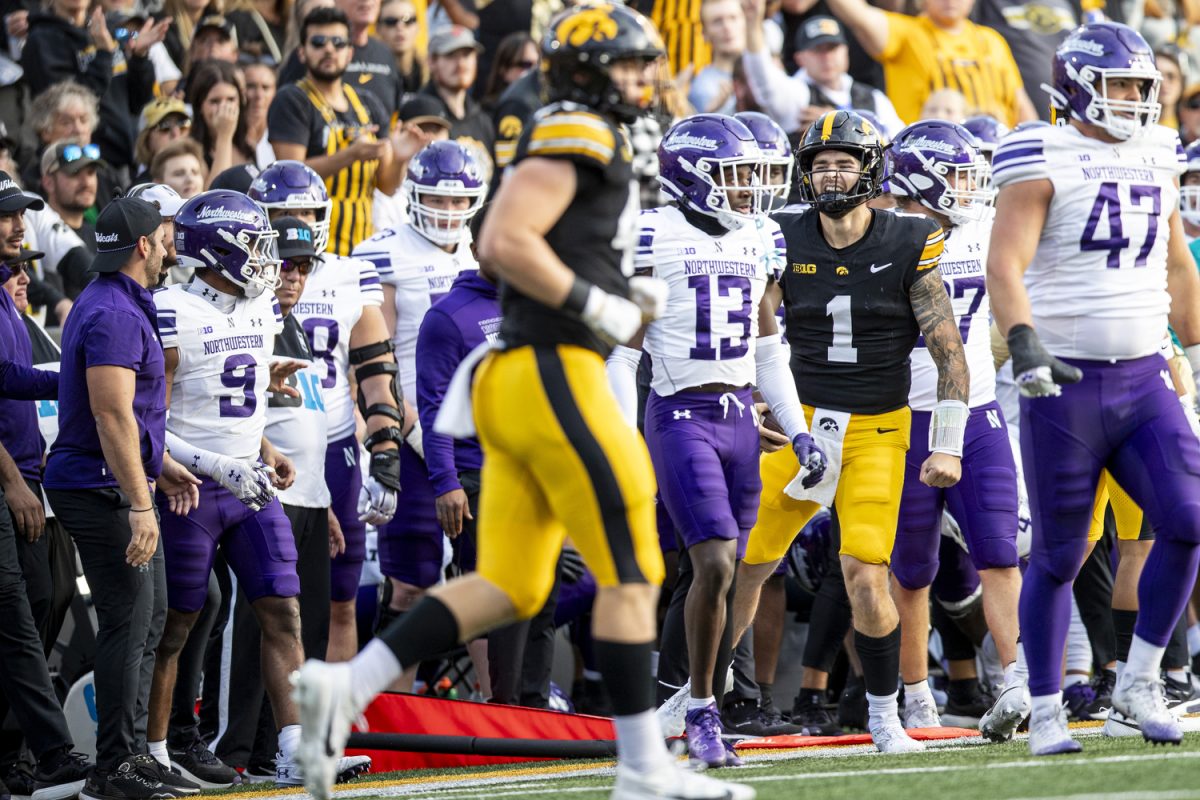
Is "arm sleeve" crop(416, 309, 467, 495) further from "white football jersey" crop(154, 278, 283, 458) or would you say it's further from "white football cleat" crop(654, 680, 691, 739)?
"white football cleat" crop(654, 680, 691, 739)

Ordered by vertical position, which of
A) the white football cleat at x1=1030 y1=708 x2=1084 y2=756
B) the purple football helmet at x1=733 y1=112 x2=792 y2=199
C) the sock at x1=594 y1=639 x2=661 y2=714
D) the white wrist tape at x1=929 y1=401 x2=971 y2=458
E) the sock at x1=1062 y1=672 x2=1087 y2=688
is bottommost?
the sock at x1=1062 y1=672 x2=1087 y2=688

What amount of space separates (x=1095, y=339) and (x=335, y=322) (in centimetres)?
311

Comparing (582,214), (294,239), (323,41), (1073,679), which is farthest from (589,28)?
(323,41)

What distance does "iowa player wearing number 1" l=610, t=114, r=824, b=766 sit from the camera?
20.0 ft

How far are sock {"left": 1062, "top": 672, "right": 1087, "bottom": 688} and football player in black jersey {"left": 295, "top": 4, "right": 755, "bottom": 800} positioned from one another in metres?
3.54

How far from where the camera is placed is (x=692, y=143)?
643 cm

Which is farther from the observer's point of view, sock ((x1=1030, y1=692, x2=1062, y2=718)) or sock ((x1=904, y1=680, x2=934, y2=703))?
sock ((x1=904, y1=680, x2=934, y2=703))

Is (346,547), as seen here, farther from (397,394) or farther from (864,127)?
(864,127)

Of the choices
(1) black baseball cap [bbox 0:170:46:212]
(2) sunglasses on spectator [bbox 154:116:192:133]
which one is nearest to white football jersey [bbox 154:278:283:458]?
(1) black baseball cap [bbox 0:170:46:212]

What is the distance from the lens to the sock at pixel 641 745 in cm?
436

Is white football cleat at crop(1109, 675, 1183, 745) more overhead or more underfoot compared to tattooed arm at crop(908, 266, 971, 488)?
more underfoot

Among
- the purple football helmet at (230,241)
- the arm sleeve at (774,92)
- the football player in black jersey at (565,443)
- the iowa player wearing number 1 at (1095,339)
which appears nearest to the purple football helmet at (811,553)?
Answer: the iowa player wearing number 1 at (1095,339)

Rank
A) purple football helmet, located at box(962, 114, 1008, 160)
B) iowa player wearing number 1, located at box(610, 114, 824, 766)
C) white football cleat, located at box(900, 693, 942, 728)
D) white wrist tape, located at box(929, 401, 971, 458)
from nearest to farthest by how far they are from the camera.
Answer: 1. iowa player wearing number 1, located at box(610, 114, 824, 766)
2. white wrist tape, located at box(929, 401, 971, 458)
3. white football cleat, located at box(900, 693, 942, 728)
4. purple football helmet, located at box(962, 114, 1008, 160)

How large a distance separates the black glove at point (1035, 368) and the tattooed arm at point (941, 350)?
88 centimetres
